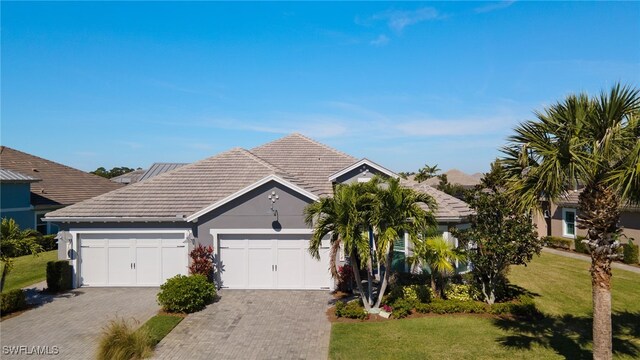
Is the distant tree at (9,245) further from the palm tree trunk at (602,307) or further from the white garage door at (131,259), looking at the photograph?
the palm tree trunk at (602,307)

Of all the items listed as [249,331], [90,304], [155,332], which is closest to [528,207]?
[249,331]

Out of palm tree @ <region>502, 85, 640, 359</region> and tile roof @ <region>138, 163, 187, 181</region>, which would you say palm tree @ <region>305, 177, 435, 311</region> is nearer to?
palm tree @ <region>502, 85, 640, 359</region>

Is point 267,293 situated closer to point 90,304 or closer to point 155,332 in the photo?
point 155,332

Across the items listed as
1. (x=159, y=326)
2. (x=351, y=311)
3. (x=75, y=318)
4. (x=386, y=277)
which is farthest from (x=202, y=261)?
(x=386, y=277)

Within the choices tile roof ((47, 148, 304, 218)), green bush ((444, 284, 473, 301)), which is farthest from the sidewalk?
tile roof ((47, 148, 304, 218))

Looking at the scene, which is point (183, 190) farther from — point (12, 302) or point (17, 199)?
point (17, 199)
